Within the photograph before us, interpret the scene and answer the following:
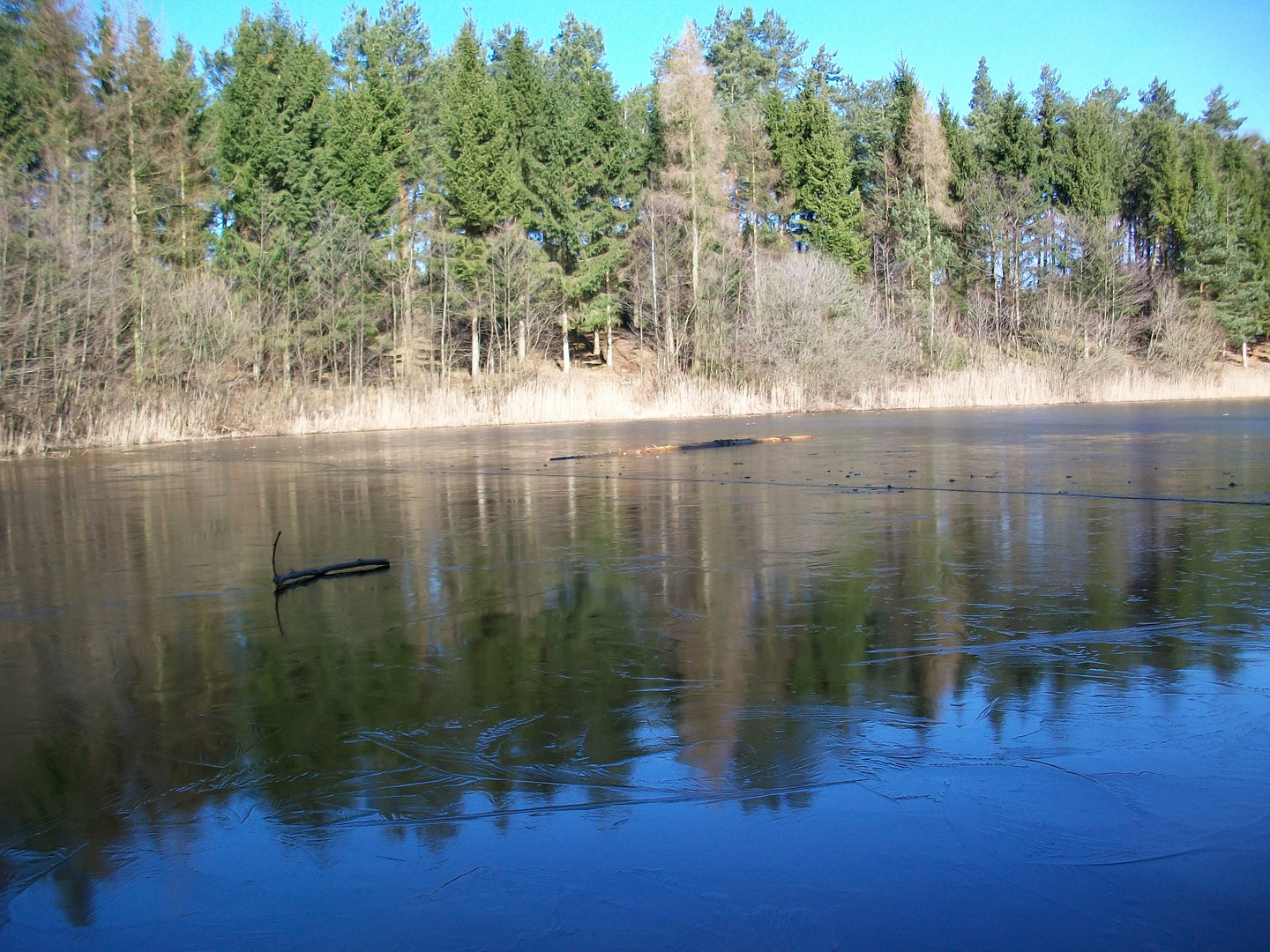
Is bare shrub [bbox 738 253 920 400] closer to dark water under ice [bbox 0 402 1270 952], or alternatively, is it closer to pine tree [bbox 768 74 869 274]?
pine tree [bbox 768 74 869 274]

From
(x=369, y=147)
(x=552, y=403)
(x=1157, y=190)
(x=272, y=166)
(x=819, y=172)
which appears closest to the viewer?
(x=552, y=403)

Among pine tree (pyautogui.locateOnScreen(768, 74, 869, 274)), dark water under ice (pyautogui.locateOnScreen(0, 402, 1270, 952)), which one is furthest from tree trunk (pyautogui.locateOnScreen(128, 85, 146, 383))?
pine tree (pyautogui.locateOnScreen(768, 74, 869, 274))

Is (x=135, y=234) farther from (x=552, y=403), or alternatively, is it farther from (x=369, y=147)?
(x=552, y=403)

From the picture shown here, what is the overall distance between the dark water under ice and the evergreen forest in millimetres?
17483

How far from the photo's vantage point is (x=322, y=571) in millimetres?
6043

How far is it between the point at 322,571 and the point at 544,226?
3476 centimetres

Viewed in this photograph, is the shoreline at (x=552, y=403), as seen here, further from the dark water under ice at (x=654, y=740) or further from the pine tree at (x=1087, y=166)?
the dark water under ice at (x=654, y=740)

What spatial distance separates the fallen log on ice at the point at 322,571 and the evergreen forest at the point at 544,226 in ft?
53.8

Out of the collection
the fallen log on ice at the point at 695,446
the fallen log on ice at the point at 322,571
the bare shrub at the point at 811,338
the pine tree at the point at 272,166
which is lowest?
the fallen log on ice at the point at 322,571

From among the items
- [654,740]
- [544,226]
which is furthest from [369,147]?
[654,740]

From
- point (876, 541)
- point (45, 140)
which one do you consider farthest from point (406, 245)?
point (876, 541)

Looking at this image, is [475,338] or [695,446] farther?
[475,338]

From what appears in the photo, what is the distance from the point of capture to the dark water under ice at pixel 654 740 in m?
2.38

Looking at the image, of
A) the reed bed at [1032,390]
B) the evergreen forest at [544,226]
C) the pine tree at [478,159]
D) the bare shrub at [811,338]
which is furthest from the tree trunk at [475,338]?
the reed bed at [1032,390]
